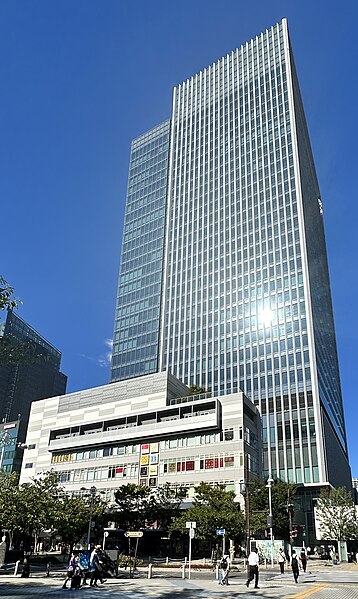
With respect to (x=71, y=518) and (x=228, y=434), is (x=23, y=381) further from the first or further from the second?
(x=71, y=518)

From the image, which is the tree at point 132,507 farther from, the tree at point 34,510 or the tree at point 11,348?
the tree at point 11,348

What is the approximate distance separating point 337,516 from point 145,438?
28218 mm

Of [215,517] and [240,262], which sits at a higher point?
[240,262]

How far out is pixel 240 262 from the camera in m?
100

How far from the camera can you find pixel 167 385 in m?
73.2

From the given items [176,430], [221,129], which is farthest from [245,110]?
[176,430]

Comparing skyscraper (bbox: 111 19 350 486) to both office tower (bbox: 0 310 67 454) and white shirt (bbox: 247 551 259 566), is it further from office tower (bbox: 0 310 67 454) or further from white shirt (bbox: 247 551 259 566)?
white shirt (bbox: 247 551 259 566)

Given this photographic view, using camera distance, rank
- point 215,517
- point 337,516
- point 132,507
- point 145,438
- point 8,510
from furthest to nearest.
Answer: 1. point 145,438
2. point 337,516
3. point 132,507
4. point 215,517
5. point 8,510

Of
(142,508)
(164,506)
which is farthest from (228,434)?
(142,508)

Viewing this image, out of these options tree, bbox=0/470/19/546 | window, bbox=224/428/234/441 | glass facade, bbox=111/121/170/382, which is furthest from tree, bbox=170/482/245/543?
glass facade, bbox=111/121/170/382

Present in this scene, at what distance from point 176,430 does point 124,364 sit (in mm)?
39469

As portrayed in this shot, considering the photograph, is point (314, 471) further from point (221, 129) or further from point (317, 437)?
point (221, 129)

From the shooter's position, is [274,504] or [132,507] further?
[274,504]

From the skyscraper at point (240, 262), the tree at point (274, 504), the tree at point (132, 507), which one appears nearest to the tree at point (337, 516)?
the tree at point (274, 504)
